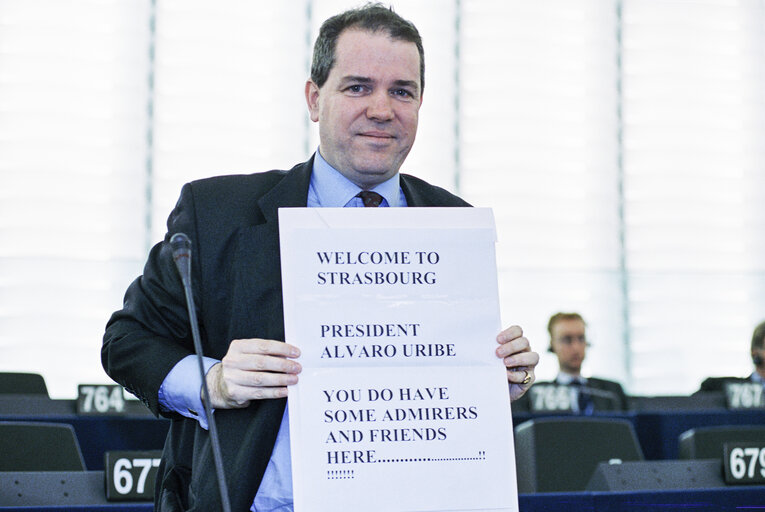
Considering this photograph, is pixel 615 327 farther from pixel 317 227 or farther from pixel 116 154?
pixel 317 227

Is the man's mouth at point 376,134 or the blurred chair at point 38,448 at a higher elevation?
the man's mouth at point 376,134

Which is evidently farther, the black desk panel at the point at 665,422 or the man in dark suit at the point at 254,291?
the black desk panel at the point at 665,422

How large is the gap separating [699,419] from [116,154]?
559 centimetres

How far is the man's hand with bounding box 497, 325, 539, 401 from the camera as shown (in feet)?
6.30

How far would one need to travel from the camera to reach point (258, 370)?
176cm

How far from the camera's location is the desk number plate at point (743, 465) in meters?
3.43

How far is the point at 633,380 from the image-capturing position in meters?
10.4

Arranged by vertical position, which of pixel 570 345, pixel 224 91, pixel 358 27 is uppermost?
pixel 224 91

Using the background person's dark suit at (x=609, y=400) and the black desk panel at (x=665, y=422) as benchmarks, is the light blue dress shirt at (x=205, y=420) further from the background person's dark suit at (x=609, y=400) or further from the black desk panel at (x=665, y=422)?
the background person's dark suit at (x=609, y=400)

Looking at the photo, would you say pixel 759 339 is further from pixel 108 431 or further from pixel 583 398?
pixel 108 431

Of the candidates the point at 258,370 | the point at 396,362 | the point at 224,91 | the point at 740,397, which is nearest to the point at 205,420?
the point at 258,370

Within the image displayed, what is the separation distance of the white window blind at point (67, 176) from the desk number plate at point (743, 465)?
6696 mm

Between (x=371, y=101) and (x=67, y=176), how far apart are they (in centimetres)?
772

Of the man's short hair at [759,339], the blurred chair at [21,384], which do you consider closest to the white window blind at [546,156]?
the man's short hair at [759,339]
